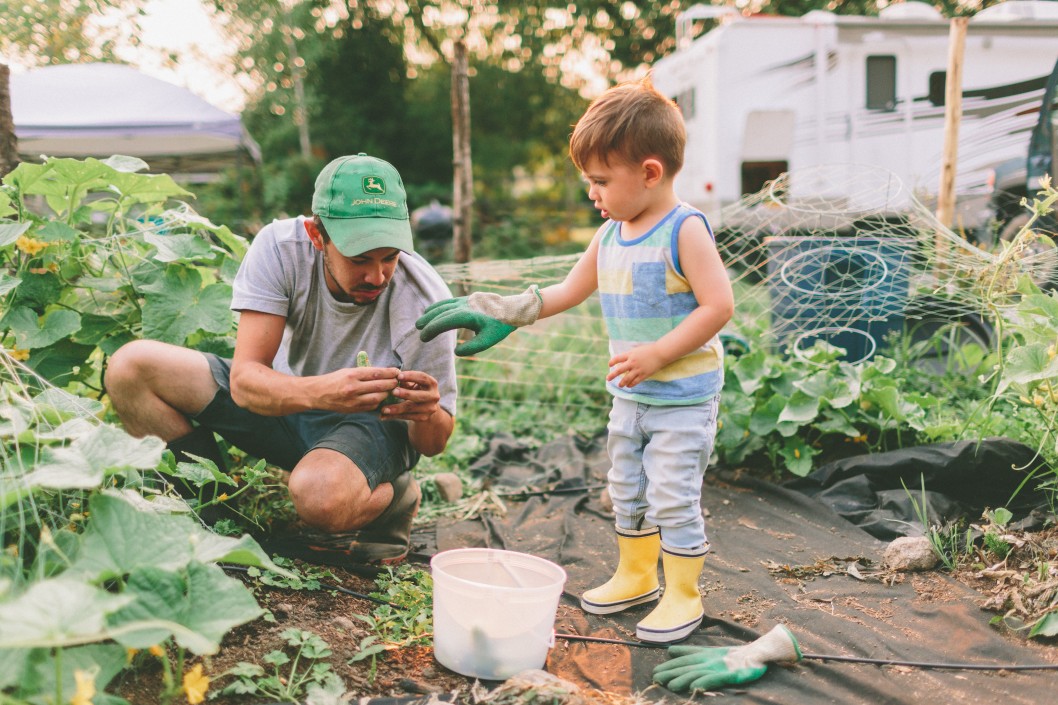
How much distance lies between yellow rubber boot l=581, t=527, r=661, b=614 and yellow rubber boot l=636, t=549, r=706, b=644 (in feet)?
0.38

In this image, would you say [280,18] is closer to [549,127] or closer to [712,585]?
[549,127]

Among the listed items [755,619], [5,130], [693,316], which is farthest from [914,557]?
[5,130]

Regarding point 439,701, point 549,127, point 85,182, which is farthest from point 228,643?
point 549,127

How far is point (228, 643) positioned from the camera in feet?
5.37

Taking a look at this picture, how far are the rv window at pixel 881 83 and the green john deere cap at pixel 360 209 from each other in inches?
287

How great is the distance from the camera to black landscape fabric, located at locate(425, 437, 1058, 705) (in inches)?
67.0

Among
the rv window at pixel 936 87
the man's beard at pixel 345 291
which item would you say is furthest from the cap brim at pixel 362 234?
the rv window at pixel 936 87

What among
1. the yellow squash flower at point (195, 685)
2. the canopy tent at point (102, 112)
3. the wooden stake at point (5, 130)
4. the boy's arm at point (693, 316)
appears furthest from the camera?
the canopy tent at point (102, 112)

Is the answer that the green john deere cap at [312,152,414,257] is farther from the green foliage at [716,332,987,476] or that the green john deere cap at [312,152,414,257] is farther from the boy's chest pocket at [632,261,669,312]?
the green foliage at [716,332,987,476]

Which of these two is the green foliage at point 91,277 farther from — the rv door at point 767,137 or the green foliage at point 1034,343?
the rv door at point 767,137


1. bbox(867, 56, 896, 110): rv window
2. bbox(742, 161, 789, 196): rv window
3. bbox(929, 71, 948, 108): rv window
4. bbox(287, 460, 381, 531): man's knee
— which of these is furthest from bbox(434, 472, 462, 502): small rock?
bbox(929, 71, 948, 108): rv window

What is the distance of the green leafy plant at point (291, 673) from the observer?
57.8 inches

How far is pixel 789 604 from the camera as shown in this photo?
212 centimetres

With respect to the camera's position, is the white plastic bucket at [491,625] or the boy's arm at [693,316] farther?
the boy's arm at [693,316]
